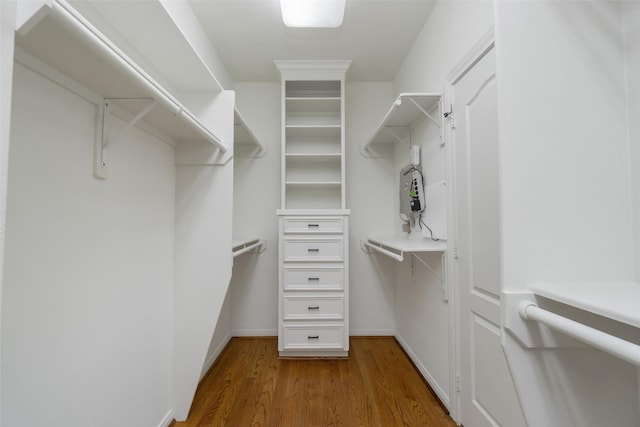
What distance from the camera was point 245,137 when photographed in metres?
2.51

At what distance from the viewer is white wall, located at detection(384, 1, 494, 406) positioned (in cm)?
150

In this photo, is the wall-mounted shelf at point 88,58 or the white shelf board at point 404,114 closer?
the wall-mounted shelf at point 88,58

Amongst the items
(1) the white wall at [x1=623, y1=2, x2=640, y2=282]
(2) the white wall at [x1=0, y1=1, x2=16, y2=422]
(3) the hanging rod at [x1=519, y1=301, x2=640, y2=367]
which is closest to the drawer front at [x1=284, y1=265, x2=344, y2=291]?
(3) the hanging rod at [x1=519, y1=301, x2=640, y2=367]

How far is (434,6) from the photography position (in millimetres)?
1883

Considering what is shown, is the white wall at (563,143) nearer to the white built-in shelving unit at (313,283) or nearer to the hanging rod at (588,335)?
the hanging rod at (588,335)

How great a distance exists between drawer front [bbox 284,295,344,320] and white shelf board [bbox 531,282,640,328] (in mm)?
1630

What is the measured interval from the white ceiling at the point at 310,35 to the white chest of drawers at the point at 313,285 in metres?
1.36

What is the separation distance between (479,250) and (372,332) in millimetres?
1733

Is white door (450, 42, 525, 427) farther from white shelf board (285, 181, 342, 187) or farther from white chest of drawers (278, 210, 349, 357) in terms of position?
white shelf board (285, 181, 342, 187)

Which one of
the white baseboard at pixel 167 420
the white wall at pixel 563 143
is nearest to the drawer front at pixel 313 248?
the white baseboard at pixel 167 420

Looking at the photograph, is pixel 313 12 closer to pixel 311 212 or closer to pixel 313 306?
pixel 311 212

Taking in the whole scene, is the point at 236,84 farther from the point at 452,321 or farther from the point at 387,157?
the point at 452,321

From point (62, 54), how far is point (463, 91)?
167 cm

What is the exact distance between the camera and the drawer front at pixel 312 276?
231 centimetres
